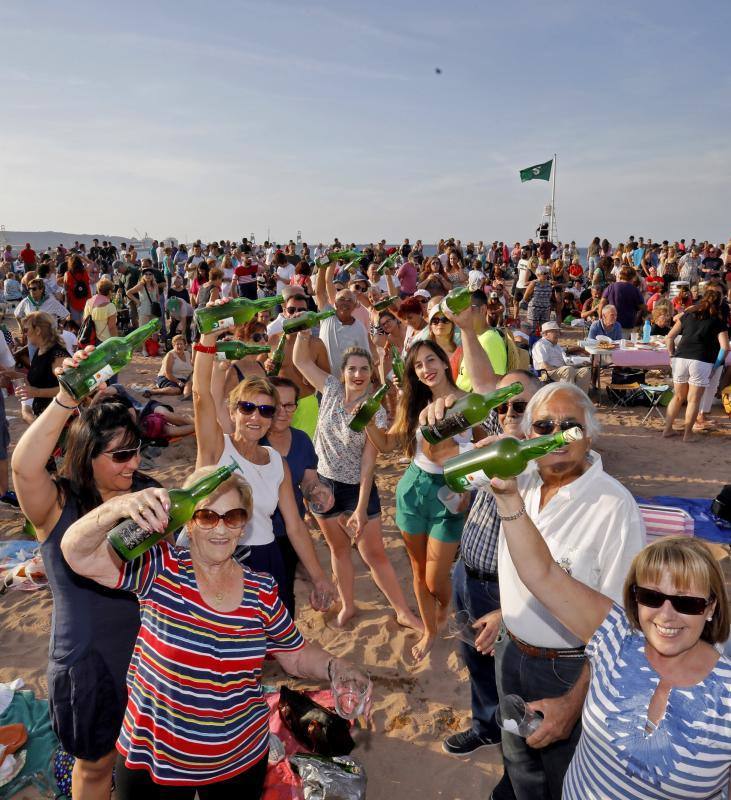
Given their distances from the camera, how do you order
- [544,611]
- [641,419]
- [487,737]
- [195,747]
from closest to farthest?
1. [195,747]
2. [544,611]
3. [487,737]
4. [641,419]

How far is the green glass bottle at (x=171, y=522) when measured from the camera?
1.65 m

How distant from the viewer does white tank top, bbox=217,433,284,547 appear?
299 cm

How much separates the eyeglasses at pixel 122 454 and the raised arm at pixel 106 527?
22.6 inches

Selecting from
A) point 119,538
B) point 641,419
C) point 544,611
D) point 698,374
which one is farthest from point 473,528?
point 641,419

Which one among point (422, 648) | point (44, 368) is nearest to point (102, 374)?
point (422, 648)

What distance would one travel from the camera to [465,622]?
9.50 ft

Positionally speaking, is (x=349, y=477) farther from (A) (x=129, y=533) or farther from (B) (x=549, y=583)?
(A) (x=129, y=533)

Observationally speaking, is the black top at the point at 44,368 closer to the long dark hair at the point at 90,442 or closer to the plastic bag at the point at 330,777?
the long dark hair at the point at 90,442

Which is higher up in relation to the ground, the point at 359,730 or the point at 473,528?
the point at 473,528

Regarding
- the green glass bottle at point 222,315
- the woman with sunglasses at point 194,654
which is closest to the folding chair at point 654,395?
the green glass bottle at point 222,315

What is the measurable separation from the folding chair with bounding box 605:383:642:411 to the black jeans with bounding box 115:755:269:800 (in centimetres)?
847

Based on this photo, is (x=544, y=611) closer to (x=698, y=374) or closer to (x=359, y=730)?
(x=359, y=730)

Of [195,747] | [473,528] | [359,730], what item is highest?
[473,528]

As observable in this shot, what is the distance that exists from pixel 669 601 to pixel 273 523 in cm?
225
